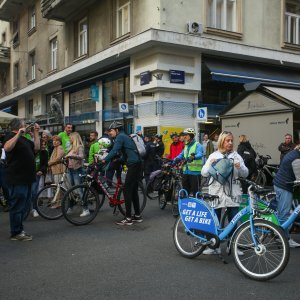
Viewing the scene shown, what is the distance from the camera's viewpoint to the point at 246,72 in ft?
60.0

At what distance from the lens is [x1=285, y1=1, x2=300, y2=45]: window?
63.7 feet

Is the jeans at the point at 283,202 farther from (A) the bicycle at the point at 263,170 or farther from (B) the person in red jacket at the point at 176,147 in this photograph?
A: (A) the bicycle at the point at 263,170

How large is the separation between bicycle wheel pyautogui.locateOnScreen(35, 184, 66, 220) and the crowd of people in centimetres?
8

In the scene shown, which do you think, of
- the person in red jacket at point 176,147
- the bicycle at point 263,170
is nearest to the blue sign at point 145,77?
the person in red jacket at point 176,147

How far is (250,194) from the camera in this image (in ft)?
16.6

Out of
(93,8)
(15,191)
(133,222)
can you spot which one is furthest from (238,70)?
(15,191)

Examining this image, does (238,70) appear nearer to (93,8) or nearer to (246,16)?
(246,16)

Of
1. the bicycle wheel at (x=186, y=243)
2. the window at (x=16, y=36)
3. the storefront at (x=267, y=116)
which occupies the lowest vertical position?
the bicycle wheel at (x=186, y=243)

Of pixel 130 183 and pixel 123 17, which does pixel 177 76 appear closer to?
pixel 123 17

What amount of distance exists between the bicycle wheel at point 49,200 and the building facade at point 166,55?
8329 millimetres

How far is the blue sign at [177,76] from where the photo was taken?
53.6ft

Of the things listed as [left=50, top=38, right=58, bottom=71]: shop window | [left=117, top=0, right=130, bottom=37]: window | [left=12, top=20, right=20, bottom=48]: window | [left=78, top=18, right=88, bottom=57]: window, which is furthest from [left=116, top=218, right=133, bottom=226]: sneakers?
[left=12, top=20, right=20, bottom=48]: window

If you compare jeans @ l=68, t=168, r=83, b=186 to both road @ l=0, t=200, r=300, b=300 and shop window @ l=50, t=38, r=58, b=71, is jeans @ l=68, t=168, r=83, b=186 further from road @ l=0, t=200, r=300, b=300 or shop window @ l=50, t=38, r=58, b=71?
shop window @ l=50, t=38, r=58, b=71

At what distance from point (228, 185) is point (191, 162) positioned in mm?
3183
